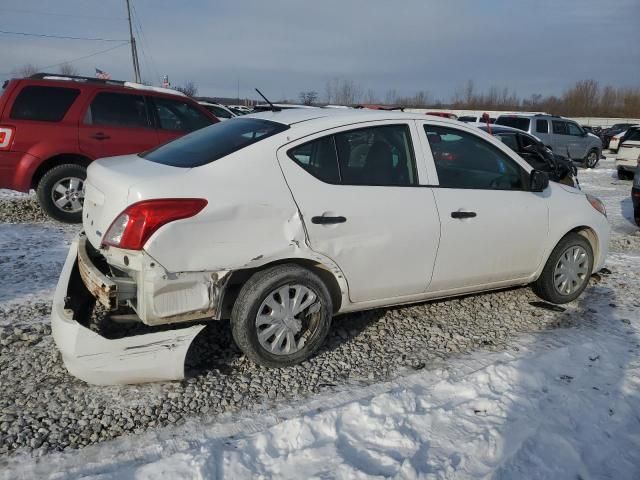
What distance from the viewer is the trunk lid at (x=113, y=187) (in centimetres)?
301

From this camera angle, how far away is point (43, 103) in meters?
6.84

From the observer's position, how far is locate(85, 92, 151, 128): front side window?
7.16 meters

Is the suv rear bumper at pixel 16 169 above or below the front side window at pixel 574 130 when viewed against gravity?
below

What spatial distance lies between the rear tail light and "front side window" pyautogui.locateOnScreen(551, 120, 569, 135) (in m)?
16.5

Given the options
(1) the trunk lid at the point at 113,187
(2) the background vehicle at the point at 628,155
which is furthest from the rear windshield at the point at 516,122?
(1) the trunk lid at the point at 113,187

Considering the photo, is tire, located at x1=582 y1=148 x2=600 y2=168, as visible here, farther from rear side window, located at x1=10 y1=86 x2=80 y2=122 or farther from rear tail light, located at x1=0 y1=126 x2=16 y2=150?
rear tail light, located at x1=0 y1=126 x2=16 y2=150

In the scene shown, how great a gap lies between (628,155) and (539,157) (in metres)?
6.59

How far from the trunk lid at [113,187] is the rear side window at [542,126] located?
16556 mm

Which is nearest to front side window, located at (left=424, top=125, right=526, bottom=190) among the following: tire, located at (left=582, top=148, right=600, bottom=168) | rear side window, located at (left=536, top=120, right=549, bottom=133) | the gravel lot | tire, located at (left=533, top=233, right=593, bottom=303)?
tire, located at (left=533, top=233, right=593, bottom=303)

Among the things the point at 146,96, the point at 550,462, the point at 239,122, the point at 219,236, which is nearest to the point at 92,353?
the point at 219,236

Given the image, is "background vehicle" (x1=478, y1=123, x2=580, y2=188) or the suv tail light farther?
"background vehicle" (x1=478, y1=123, x2=580, y2=188)

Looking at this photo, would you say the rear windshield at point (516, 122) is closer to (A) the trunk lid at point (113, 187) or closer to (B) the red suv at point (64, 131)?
(B) the red suv at point (64, 131)

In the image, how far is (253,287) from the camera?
325 centimetres

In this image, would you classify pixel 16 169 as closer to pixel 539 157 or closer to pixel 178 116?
pixel 178 116
